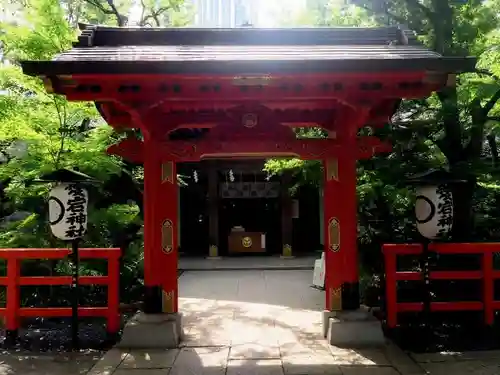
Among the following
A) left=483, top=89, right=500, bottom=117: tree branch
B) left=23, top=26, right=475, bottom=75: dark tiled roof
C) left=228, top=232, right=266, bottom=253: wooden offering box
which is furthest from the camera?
left=228, top=232, right=266, bottom=253: wooden offering box

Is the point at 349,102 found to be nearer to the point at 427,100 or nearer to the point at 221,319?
the point at 427,100

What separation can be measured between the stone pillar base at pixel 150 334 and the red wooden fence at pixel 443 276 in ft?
9.58

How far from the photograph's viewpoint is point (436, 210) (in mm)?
5398

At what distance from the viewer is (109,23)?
42.2ft

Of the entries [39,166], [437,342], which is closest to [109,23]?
[39,166]

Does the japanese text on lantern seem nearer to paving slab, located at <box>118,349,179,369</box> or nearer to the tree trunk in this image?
paving slab, located at <box>118,349,179,369</box>

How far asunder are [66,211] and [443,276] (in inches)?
196

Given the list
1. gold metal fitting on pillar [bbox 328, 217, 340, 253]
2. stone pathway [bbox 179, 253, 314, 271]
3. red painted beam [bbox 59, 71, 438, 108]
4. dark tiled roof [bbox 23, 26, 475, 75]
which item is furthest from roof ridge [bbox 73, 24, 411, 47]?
stone pathway [bbox 179, 253, 314, 271]

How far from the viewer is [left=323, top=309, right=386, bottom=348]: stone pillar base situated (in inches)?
224

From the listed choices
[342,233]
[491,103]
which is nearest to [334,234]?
[342,233]

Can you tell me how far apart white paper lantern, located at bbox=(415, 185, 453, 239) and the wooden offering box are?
36.2 feet

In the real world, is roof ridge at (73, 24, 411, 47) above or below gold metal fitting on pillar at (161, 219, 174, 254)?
above

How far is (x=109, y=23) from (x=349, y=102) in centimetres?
981

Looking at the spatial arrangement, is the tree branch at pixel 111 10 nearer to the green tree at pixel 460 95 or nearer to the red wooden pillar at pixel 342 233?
the green tree at pixel 460 95
